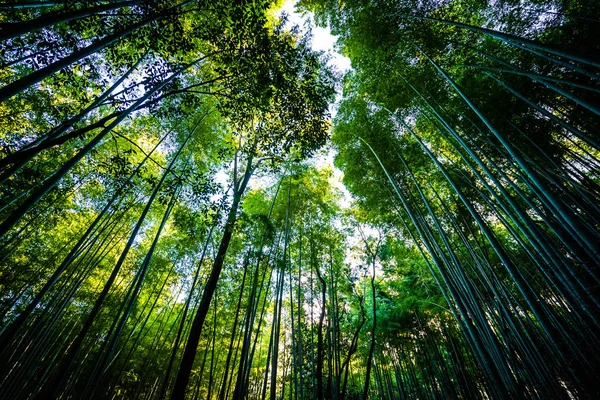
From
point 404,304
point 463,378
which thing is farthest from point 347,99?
point 463,378

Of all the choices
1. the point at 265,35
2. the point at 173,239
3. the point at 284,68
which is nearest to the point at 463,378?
the point at 284,68

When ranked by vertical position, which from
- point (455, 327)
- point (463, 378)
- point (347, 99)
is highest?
point (347, 99)

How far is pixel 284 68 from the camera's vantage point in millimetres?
3189

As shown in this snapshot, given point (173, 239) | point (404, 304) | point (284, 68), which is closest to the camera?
point (284, 68)

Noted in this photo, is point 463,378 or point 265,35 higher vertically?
point 265,35

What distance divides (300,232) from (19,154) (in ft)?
18.3

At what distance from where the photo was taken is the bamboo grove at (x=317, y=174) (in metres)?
2.14

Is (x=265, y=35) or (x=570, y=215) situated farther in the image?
(x=265, y=35)

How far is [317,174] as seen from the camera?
275 inches

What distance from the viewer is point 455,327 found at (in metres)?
6.71

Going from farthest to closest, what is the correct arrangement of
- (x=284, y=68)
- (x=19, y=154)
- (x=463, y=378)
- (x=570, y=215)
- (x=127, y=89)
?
(x=463, y=378), (x=284, y=68), (x=127, y=89), (x=570, y=215), (x=19, y=154)

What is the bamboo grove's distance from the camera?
2.14 meters

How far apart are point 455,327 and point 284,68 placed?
27.5 feet

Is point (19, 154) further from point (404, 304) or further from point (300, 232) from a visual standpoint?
point (404, 304)
